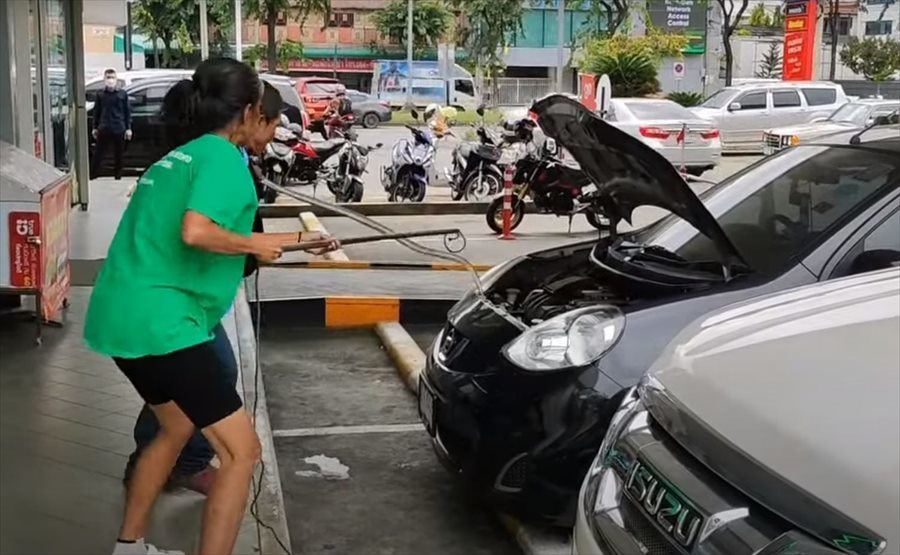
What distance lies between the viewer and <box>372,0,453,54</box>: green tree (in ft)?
179

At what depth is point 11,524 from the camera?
162 inches

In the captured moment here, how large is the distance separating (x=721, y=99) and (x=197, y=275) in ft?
77.7

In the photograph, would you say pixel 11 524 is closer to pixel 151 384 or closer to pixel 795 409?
pixel 151 384

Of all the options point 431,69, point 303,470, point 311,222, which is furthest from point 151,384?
point 431,69

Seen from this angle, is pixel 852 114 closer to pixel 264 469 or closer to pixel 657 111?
pixel 657 111

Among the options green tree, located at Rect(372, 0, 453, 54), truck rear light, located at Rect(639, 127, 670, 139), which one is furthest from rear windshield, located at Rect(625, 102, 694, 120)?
green tree, located at Rect(372, 0, 453, 54)

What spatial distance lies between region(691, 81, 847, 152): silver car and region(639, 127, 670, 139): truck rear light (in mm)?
5295

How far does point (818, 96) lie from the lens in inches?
998

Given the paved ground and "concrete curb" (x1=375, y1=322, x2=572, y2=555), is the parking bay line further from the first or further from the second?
"concrete curb" (x1=375, y1=322, x2=572, y2=555)

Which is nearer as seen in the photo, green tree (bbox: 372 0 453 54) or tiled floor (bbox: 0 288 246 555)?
tiled floor (bbox: 0 288 246 555)

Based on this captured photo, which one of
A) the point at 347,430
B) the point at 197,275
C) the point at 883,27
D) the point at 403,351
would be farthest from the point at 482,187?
the point at 883,27

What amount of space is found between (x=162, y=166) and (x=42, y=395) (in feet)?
9.47

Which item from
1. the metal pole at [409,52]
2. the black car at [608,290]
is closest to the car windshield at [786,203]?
the black car at [608,290]

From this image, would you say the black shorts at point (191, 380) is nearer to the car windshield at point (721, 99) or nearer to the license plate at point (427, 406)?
the license plate at point (427, 406)
